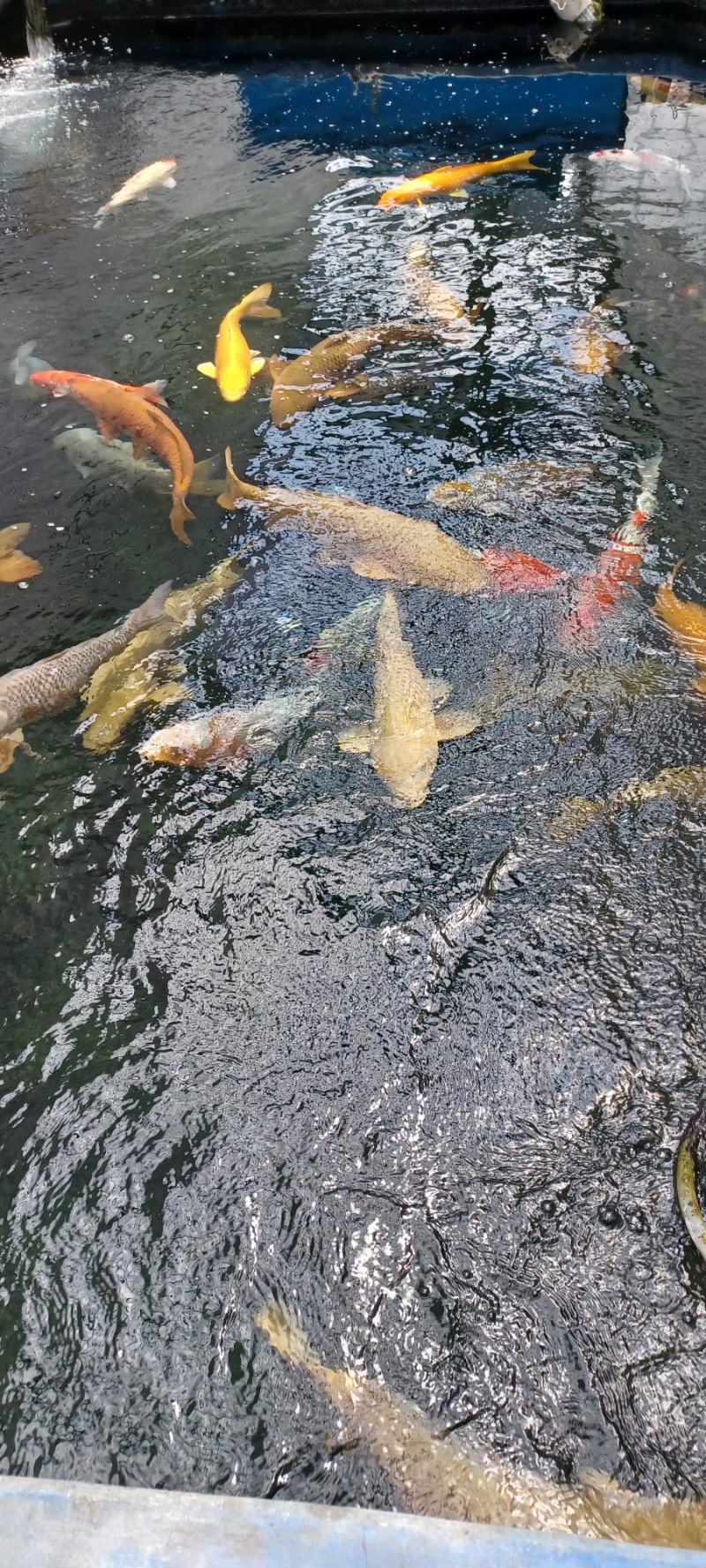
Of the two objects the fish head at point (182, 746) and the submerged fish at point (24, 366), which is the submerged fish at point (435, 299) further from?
the fish head at point (182, 746)

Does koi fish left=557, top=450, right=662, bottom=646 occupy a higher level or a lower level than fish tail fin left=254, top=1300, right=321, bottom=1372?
higher

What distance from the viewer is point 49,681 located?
4488 mm

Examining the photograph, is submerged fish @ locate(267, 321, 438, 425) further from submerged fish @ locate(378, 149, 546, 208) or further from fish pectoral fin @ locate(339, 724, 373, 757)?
fish pectoral fin @ locate(339, 724, 373, 757)

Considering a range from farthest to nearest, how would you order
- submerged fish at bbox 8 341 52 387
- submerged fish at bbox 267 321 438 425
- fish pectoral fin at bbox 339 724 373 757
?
submerged fish at bbox 8 341 52 387
submerged fish at bbox 267 321 438 425
fish pectoral fin at bbox 339 724 373 757

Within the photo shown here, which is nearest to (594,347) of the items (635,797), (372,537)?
(372,537)

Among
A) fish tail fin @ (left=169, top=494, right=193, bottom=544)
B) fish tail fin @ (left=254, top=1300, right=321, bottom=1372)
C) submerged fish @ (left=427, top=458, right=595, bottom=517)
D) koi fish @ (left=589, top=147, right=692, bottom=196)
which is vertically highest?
koi fish @ (left=589, top=147, right=692, bottom=196)

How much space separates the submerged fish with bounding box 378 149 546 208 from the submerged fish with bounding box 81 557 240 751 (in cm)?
558

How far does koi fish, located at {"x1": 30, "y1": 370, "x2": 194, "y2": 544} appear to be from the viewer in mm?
5500

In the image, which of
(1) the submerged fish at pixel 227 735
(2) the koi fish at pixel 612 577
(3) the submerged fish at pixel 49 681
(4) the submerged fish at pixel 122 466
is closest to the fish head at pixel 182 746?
(1) the submerged fish at pixel 227 735

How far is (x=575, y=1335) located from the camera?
8.71 ft

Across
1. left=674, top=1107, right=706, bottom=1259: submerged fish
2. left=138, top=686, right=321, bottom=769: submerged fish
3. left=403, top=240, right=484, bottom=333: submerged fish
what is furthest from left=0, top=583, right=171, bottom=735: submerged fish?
left=403, top=240, right=484, bottom=333: submerged fish

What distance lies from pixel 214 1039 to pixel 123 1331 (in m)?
0.92

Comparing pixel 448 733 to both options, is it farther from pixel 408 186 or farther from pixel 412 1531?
pixel 408 186

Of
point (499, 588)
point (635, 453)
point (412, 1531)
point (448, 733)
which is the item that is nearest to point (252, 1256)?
point (412, 1531)
